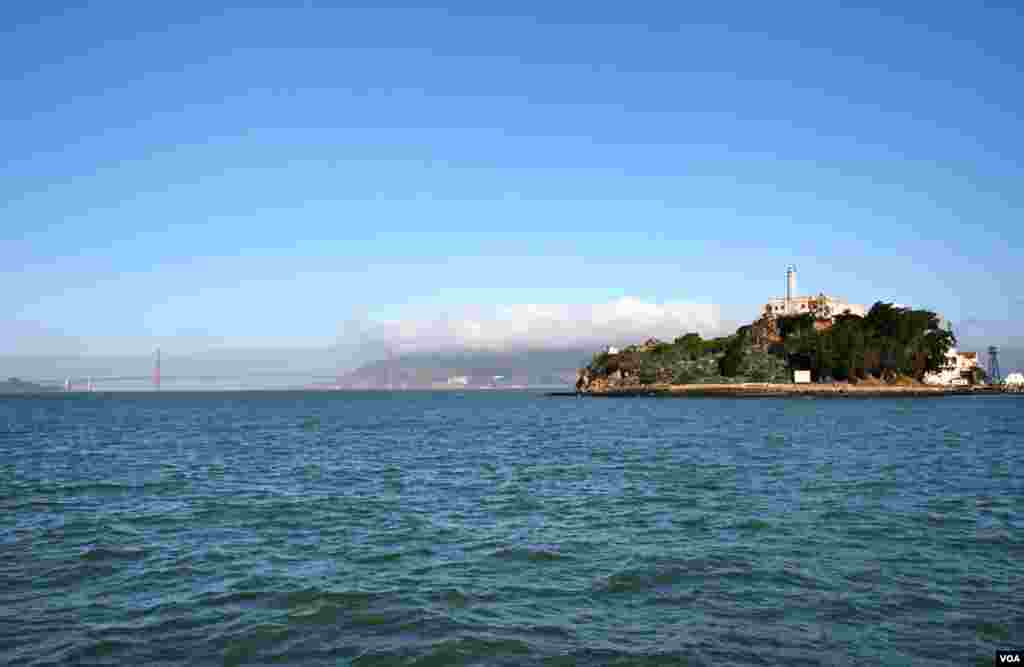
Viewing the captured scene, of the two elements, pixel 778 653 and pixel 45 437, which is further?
pixel 45 437

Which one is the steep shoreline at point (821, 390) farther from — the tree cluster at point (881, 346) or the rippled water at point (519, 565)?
the rippled water at point (519, 565)

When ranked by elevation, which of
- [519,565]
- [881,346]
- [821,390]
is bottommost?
[519,565]

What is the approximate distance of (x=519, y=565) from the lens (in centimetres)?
1555

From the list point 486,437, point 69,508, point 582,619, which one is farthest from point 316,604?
point 486,437

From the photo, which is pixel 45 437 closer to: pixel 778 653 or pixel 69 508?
pixel 69 508

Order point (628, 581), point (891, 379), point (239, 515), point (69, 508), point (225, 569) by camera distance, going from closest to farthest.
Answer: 1. point (628, 581)
2. point (225, 569)
3. point (239, 515)
4. point (69, 508)
5. point (891, 379)

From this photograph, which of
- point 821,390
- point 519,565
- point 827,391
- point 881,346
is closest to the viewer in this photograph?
point 519,565

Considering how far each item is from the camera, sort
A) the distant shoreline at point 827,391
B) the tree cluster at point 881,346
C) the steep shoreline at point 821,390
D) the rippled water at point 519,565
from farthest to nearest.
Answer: the tree cluster at point 881,346 → the steep shoreline at point 821,390 → the distant shoreline at point 827,391 → the rippled water at point 519,565

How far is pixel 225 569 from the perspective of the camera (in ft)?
51.2

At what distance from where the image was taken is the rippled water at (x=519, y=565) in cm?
1084

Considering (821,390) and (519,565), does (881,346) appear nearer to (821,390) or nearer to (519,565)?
(821,390)

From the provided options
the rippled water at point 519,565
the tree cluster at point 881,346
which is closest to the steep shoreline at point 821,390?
the tree cluster at point 881,346

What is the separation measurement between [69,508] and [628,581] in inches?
779

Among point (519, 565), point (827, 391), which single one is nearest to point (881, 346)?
point (827, 391)
